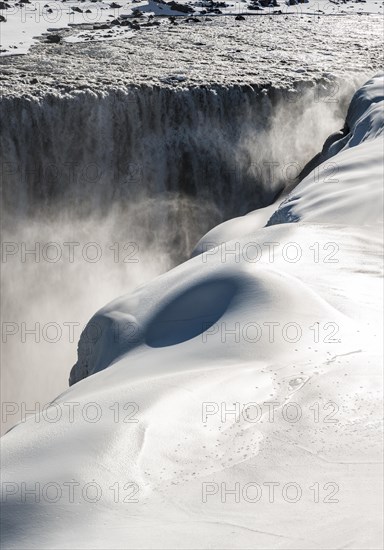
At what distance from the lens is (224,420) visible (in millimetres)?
3707

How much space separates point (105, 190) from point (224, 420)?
8.18m

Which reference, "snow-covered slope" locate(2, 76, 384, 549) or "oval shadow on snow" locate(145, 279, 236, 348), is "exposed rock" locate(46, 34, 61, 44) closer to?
"snow-covered slope" locate(2, 76, 384, 549)

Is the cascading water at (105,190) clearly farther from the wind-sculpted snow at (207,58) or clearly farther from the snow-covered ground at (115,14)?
the snow-covered ground at (115,14)

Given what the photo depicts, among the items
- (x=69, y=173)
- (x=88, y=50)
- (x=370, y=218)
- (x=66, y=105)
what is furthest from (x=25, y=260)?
(x=370, y=218)

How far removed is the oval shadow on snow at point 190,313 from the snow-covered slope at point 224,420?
11 mm

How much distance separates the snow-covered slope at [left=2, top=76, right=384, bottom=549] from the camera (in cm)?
299

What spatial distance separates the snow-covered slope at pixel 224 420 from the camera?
9.82 feet

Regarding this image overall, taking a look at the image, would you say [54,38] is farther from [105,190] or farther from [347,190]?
[347,190]

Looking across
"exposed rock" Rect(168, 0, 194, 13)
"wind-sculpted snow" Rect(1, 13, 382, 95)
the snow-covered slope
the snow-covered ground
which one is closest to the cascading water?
"wind-sculpted snow" Rect(1, 13, 382, 95)

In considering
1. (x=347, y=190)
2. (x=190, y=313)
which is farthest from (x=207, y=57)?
(x=190, y=313)

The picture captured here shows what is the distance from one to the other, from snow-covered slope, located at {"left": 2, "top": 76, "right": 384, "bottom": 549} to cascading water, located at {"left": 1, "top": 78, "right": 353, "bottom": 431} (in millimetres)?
5344

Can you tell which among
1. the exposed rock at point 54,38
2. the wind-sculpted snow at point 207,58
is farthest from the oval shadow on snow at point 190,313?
the exposed rock at point 54,38

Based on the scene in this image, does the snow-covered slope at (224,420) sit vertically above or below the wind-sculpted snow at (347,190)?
below

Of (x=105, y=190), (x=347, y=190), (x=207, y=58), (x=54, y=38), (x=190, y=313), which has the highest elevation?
(x=54, y=38)
